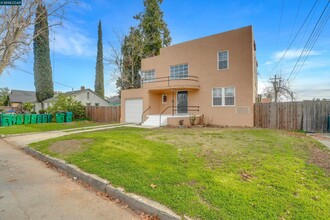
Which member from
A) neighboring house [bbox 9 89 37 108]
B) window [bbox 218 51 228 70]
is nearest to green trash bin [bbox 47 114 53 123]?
window [bbox 218 51 228 70]

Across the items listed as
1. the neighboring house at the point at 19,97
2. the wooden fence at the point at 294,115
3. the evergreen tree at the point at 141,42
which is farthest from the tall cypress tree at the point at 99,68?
the wooden fence at the point at 294,115

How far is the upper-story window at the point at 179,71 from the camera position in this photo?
1520 centimetres

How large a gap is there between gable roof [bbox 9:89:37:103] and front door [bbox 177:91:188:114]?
1599 inches

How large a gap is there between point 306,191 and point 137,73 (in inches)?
954

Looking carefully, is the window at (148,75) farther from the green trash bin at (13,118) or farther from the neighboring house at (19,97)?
the neighboring house at (19,97)

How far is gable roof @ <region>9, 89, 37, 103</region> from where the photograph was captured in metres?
42.2

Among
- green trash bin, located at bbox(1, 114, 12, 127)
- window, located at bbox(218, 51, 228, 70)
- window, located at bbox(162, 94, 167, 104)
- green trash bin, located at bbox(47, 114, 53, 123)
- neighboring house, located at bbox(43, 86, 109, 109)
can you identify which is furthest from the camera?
neighboring house, located at bbox(43, 86, 109, 109)

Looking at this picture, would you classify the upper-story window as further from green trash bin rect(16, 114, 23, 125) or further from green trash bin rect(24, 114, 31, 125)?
green trash bin rect(16, 114, 23, 125)

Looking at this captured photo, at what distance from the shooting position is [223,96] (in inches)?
528

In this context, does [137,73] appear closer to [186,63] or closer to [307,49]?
[186,63]

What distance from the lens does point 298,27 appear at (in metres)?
12.8

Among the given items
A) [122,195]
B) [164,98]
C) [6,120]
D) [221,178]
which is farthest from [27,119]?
[221,178]

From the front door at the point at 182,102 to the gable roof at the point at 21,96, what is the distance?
1599 inches

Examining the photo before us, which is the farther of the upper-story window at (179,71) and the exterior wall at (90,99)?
the exterior wall at (90,99)
